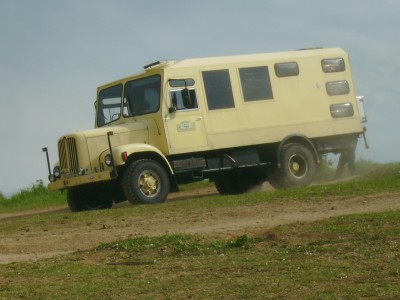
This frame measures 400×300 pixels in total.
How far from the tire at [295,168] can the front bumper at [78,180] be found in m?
4.35

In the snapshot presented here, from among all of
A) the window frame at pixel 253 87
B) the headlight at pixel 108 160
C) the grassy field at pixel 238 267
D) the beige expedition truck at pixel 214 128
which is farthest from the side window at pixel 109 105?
the grassy field at pixel 238 267

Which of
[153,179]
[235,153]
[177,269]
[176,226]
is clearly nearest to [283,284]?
[177,269]

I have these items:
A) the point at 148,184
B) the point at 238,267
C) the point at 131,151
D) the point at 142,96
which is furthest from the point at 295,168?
the point at 238,267

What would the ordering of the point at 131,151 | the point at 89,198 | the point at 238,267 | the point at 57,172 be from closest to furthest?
the point at 238,267
the point at 131,151
the point at 57,172
the point at 89,198

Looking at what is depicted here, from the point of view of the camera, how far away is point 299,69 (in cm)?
2505

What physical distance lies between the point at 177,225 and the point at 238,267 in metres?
5.51

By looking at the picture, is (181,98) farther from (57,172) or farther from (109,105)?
(57,172)

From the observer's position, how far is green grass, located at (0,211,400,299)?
10.5 meters

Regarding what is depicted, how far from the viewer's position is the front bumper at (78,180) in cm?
2188

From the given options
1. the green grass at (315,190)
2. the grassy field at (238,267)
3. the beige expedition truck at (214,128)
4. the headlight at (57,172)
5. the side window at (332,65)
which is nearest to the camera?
the grassy field at (238,267)

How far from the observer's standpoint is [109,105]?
23984 mm

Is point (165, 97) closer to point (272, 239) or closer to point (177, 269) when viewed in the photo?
point (272, 239)

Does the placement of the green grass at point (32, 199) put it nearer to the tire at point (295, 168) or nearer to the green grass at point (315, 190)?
the green grass at point (315, 190)

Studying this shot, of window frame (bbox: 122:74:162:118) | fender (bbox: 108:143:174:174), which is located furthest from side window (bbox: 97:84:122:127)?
fender (bbox: 108:143:174:174)
